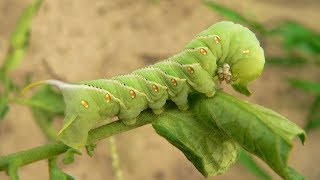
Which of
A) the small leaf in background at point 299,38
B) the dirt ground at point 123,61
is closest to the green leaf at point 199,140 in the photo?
the dirt ground at point 123,61

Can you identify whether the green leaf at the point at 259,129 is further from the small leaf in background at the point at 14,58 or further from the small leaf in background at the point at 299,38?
the small leaf in background at the point at 299,38

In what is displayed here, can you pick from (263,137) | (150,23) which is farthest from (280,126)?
(150,23)

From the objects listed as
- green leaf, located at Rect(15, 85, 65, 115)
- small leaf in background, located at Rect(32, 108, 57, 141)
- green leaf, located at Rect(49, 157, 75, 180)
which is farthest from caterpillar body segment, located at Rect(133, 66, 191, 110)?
small leaf in background, located at Rect(32, 108, 57, 141)

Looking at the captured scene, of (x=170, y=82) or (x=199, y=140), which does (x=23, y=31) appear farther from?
(x=199, y=140)

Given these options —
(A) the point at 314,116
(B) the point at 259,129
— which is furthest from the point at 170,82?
(A) the point at 314,116

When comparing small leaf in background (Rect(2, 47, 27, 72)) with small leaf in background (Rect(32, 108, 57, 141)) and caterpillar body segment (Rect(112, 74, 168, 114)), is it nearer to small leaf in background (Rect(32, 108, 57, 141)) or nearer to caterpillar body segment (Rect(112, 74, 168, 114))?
small leaf in background (Rect(32, 108, 57, 141))
